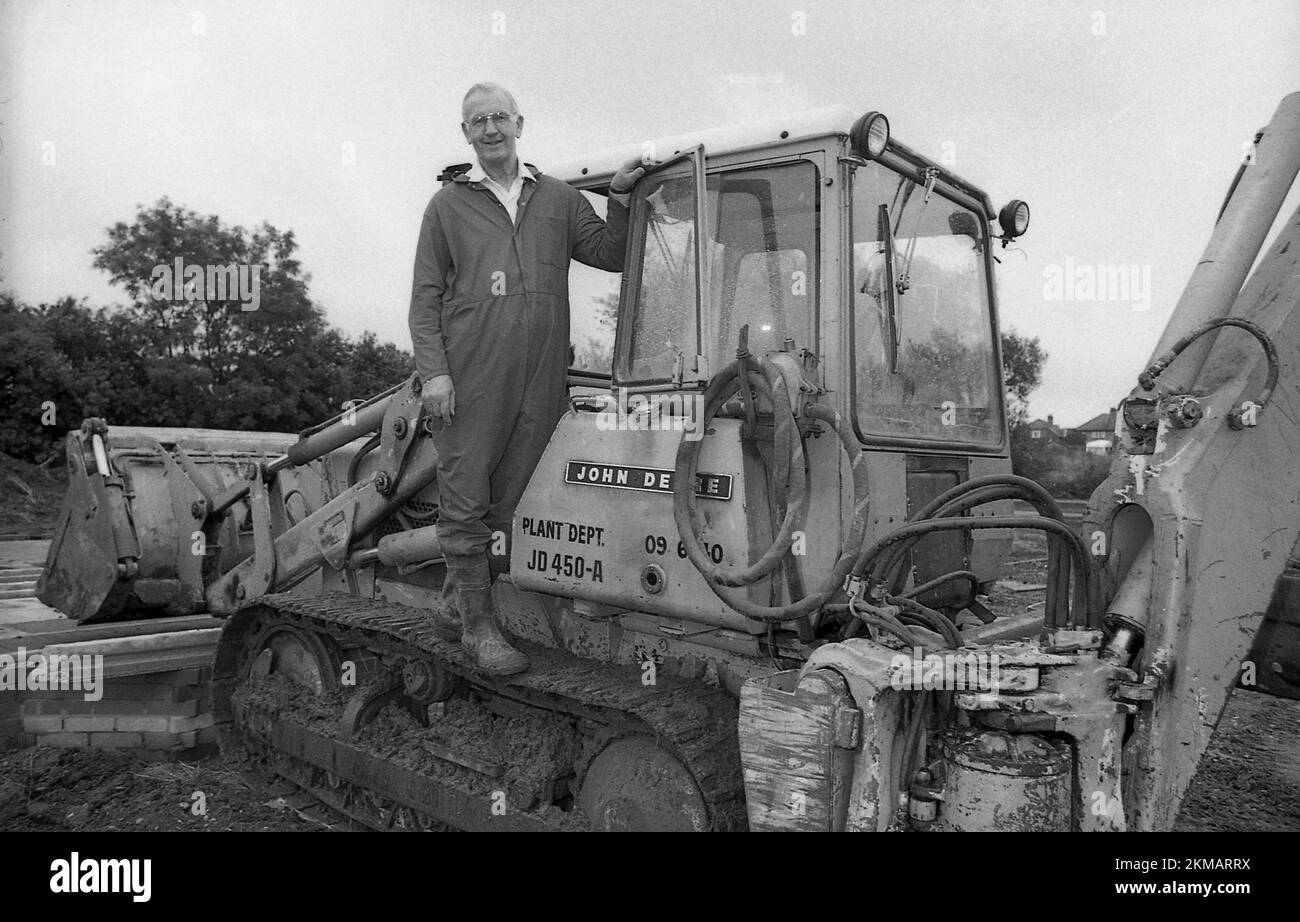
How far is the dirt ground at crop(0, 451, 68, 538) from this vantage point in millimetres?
17938

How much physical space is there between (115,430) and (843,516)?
4.99 meters

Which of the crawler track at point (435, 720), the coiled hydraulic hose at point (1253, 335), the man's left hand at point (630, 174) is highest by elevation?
the man's left hand at point (630, 174)

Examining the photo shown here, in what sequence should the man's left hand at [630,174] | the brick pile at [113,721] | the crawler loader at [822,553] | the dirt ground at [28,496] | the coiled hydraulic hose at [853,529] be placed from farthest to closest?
1. the dirt ground at [28,496]
2. the brick pile at [113,721]
3. the man's left hand at [630,174]
4. the coiled hydraulic hose at [853,529]
5. the crawler loader at [822,553]

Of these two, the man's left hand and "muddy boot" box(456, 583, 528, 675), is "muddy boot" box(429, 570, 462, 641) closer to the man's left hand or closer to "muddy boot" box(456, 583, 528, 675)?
"muddy boot" box(456, 583, 528, 675)

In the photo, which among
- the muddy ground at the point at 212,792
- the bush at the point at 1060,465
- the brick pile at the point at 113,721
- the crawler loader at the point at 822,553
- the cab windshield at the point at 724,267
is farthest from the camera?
the bush at the point at 1060,465

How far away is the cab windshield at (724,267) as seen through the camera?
338 centimetres

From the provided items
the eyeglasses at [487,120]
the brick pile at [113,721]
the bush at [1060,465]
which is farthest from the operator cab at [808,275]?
the bush at [1060,465]

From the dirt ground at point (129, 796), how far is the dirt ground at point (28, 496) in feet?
45.1

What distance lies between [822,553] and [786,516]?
341 mm

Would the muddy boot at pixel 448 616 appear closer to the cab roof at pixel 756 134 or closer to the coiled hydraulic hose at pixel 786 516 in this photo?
the coiled hydraulic hose at pixel 786 516

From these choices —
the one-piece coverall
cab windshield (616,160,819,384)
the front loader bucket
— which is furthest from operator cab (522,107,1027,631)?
the front loader bucket

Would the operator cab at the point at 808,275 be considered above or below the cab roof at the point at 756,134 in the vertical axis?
below

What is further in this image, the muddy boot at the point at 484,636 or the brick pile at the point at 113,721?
the brick pile at the point at 113,721
